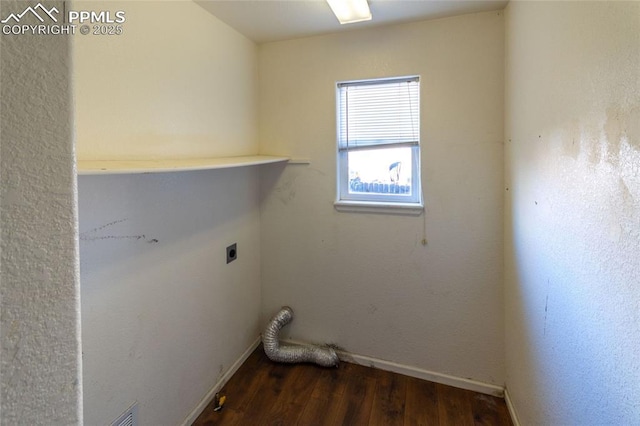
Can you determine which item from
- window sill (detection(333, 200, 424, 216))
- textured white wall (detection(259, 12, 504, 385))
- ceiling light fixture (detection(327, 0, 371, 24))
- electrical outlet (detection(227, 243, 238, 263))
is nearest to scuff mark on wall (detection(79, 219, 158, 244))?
electrical outlet (detection(227, 243, 238, 263))

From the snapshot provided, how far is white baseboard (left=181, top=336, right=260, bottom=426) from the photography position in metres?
1.92

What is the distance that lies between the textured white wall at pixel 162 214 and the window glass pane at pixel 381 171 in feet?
2.55

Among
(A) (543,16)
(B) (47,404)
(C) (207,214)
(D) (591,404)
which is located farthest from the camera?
(C) (207,214)

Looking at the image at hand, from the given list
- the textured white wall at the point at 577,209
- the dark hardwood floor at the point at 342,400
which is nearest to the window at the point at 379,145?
the textured white wall at the point at 577,209

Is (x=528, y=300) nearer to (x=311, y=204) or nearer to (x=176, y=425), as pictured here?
(x=311, y=204)

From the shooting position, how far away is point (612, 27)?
0.89 metres

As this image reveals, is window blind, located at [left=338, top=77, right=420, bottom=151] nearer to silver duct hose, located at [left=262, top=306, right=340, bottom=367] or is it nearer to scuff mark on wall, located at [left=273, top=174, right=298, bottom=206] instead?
scuff mark on wall, located at [left=273, top=174, right=298, bottom=206]

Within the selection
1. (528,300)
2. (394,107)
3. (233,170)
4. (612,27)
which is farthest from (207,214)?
(612,27)

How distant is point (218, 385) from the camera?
216cm

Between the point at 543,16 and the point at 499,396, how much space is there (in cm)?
211

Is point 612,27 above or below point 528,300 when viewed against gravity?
above

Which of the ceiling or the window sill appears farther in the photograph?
the window sill

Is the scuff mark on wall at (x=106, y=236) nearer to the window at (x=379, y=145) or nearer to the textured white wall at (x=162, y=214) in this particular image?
the textured white wall at (x=162, y=214)

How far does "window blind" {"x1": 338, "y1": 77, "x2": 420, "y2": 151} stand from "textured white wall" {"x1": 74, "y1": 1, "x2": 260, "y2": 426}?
0.70 meters
